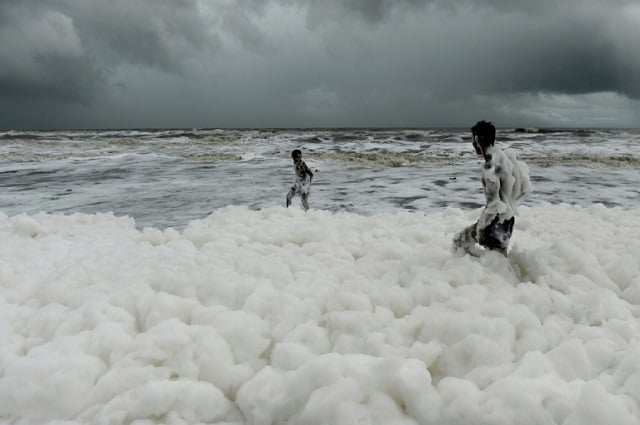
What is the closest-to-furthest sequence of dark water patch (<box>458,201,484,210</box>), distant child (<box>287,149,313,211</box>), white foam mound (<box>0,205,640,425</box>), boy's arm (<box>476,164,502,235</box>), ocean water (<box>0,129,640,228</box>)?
1. white foam mound (<box>0,205,640,425</box>)
2. boy's arm (<box>476,164,502,235</box>)
3. distant child (<box>287,149,313,211</box>)
4. dark water patch (<box>458,201,484,210</box>)
5. ocean water (<box>0,129,640,228</box>)

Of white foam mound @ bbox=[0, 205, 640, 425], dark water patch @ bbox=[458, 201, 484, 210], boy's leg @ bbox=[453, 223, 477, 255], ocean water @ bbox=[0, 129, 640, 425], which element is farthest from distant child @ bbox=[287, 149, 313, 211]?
boy's leg @ bbox=[453, 223, 477, 255]

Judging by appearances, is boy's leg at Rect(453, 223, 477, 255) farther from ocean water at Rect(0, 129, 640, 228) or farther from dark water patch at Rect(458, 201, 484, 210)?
dark water patch at Rect(458, 201, 484, 210)

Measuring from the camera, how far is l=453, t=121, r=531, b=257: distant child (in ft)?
13.4

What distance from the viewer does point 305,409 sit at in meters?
2.43

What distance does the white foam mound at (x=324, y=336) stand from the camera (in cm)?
245

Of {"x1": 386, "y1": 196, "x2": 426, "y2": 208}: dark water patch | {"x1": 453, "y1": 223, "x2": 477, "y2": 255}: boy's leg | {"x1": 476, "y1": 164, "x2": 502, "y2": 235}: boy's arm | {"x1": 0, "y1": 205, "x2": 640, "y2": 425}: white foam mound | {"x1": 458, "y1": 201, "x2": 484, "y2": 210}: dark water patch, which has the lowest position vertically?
{"x1": 458, "y1": 201, "x2": 484, "y2": 210}: dark water patch

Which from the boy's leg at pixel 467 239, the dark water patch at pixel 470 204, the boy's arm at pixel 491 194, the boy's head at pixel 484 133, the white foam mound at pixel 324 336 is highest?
the boy's head at pixel 484 133

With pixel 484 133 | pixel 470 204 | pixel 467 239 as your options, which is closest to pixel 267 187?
pixel 470 204

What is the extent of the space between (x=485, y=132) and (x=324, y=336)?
231cm

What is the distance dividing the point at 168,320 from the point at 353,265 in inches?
71.6

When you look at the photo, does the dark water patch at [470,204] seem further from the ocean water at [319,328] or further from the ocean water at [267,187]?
the ocean water at [319,328]

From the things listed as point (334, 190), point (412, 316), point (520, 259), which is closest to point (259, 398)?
point (412, 316)

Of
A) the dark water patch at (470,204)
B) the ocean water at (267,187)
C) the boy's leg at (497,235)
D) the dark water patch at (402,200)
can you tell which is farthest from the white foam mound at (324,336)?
the dark water patch at (402,200)

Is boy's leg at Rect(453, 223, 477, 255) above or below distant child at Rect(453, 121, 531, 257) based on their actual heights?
below
